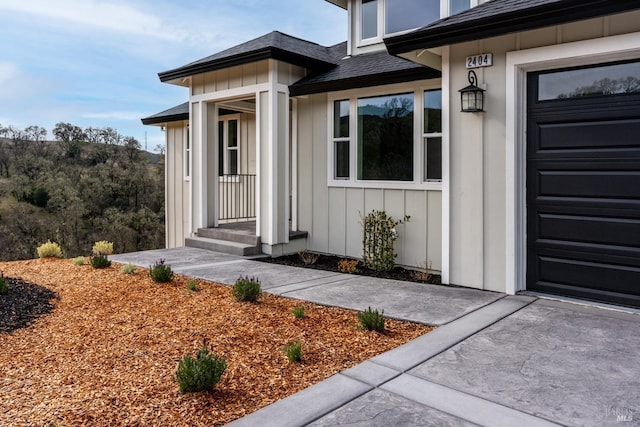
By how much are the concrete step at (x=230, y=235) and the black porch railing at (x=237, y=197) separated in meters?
1.92

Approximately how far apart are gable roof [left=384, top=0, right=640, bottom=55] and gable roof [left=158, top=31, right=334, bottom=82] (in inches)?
101

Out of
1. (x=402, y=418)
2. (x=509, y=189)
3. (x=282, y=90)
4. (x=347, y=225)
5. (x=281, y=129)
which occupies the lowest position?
(x=402, y=418)

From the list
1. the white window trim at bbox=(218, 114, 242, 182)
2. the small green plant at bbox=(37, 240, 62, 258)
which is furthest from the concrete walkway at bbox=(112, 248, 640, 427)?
the white window trim at bbox=(218, 114, 242, 182)

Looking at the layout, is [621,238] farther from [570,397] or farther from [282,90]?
[282,90]

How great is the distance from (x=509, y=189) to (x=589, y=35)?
1659mm

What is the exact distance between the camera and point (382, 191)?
6895 millimetres

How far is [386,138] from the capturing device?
273 inches

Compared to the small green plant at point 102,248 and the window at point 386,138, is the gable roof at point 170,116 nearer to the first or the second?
the small green plant at point 102,248

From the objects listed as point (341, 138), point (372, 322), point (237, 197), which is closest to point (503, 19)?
point (372, 322)

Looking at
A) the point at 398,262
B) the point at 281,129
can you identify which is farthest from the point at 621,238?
the point at 281,129

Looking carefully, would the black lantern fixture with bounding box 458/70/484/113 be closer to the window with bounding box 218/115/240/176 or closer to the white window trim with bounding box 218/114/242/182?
the white window trim with bounding box 218/114/242/182

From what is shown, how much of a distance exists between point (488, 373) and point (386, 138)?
Result: 183 inches

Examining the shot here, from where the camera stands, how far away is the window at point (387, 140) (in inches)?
252

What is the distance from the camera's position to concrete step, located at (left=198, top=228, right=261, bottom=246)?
7.64 m
